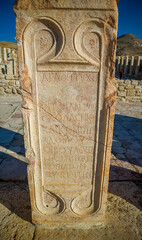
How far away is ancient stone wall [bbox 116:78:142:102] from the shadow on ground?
391 cm

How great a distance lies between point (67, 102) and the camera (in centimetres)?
154

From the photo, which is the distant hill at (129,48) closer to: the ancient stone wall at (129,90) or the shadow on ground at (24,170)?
the ancient stone wall at (129,90)

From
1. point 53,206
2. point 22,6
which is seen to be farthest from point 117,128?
point 22,6

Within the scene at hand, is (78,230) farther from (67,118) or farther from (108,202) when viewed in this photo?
(67,118)

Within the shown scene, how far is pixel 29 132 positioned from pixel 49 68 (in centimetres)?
65

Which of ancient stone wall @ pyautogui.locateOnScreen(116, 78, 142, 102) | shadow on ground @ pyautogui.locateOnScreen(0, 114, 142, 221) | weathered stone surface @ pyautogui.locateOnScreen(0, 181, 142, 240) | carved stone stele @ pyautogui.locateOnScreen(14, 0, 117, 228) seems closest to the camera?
carved stone stele @ pyautogui.locateOnScreen(14, 0, 117, 228)

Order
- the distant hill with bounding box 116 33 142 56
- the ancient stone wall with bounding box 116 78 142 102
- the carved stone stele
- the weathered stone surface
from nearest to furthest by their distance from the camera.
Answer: the carved stone stele → the weathered stone surface → the ancient stone wall with bounding box 116 78 142 102 → the distant hill with bounding box 116 33 142 56

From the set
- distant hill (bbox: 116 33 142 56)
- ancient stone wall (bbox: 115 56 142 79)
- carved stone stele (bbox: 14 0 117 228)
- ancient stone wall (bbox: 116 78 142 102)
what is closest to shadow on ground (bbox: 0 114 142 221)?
carved stone stele (bbox: 14 0 117 228)

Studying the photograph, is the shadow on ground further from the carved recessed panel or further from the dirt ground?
the carved recessed panel

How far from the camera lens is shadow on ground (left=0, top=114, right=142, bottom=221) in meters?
2.23

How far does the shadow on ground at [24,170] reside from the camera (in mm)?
2232

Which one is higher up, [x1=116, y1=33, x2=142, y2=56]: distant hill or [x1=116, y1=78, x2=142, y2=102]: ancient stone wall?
[x1=116, y1=33, x2=142, y2=56]: distant hill

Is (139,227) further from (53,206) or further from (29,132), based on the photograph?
(29,132)

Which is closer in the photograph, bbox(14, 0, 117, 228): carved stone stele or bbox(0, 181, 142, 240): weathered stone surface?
bbox(14, 0, 117, 228): carved stone stele
